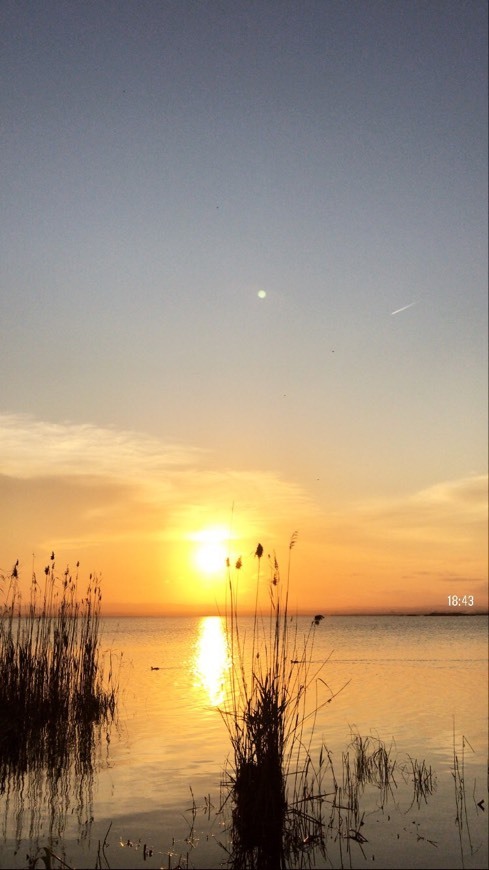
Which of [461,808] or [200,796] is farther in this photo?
[200,796]

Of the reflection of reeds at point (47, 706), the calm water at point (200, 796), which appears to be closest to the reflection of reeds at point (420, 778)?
the calm water at point (200, 796)

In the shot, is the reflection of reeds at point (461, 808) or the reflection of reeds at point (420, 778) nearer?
the reflection of reeds at point (461, 808)

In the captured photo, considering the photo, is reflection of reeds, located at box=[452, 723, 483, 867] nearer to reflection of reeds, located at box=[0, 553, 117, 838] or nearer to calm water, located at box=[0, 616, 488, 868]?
calm water, located at box=[0, 616, 488, 868]

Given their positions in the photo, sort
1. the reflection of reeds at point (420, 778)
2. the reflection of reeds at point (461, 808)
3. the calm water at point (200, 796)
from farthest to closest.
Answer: the reflection of reeds at point (420, 778) → the reflection of reeds at point (461, 808) → the calm water at point (200, 796)

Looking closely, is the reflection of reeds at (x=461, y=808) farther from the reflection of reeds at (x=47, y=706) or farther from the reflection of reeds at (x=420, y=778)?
the reflection of reeds at (x=47, y=706)

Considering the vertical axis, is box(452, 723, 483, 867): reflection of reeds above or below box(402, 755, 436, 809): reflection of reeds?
above

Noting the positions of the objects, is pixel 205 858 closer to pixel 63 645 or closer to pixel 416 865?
pixel 416 865

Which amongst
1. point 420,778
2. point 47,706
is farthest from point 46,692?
point 420,778

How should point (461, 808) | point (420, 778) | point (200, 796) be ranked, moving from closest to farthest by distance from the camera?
point (461, 808), point (200, 796), point (420, 778)

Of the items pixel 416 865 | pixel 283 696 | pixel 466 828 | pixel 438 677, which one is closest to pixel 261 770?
pixel 283 696

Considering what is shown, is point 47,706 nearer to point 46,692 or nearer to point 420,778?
point 46,692

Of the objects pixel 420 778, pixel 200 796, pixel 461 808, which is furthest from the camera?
pixel 420 778

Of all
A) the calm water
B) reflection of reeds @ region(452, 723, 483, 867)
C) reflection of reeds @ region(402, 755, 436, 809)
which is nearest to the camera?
the calm water

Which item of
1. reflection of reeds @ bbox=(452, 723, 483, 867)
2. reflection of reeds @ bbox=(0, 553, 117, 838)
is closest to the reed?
reflection of reeds @ bbox=(0, 553, 117, 838)
